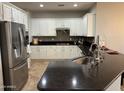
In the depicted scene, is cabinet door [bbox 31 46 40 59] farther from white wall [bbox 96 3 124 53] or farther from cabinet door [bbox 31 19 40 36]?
white wall [bbox 96 3 124 53]

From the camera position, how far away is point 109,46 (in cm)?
480

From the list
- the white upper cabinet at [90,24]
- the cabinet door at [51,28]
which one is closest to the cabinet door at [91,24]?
the white upper cabinet at [90,24]

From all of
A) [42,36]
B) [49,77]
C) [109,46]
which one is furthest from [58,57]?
[49,77]

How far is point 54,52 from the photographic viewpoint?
618cm

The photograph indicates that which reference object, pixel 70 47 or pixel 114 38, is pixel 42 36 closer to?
pixel 70 47

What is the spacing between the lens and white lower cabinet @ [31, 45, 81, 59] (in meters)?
6.12

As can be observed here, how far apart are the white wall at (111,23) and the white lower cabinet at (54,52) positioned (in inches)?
67.4

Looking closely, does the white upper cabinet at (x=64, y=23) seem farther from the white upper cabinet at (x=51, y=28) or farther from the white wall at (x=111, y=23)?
the white wall at (x=111, y=23)

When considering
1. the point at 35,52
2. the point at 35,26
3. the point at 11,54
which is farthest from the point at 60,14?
the point at 11,54

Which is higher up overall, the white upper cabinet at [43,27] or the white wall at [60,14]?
the white wall at [60,14]

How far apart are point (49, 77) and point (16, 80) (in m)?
1.54

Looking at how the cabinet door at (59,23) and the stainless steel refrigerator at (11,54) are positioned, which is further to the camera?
the cabinet door at (59,23)

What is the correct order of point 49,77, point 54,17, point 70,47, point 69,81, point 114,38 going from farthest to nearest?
point 54,17, point 70,47, point 114,38, point 49,77, point 69,81

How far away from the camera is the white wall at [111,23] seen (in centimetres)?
461
